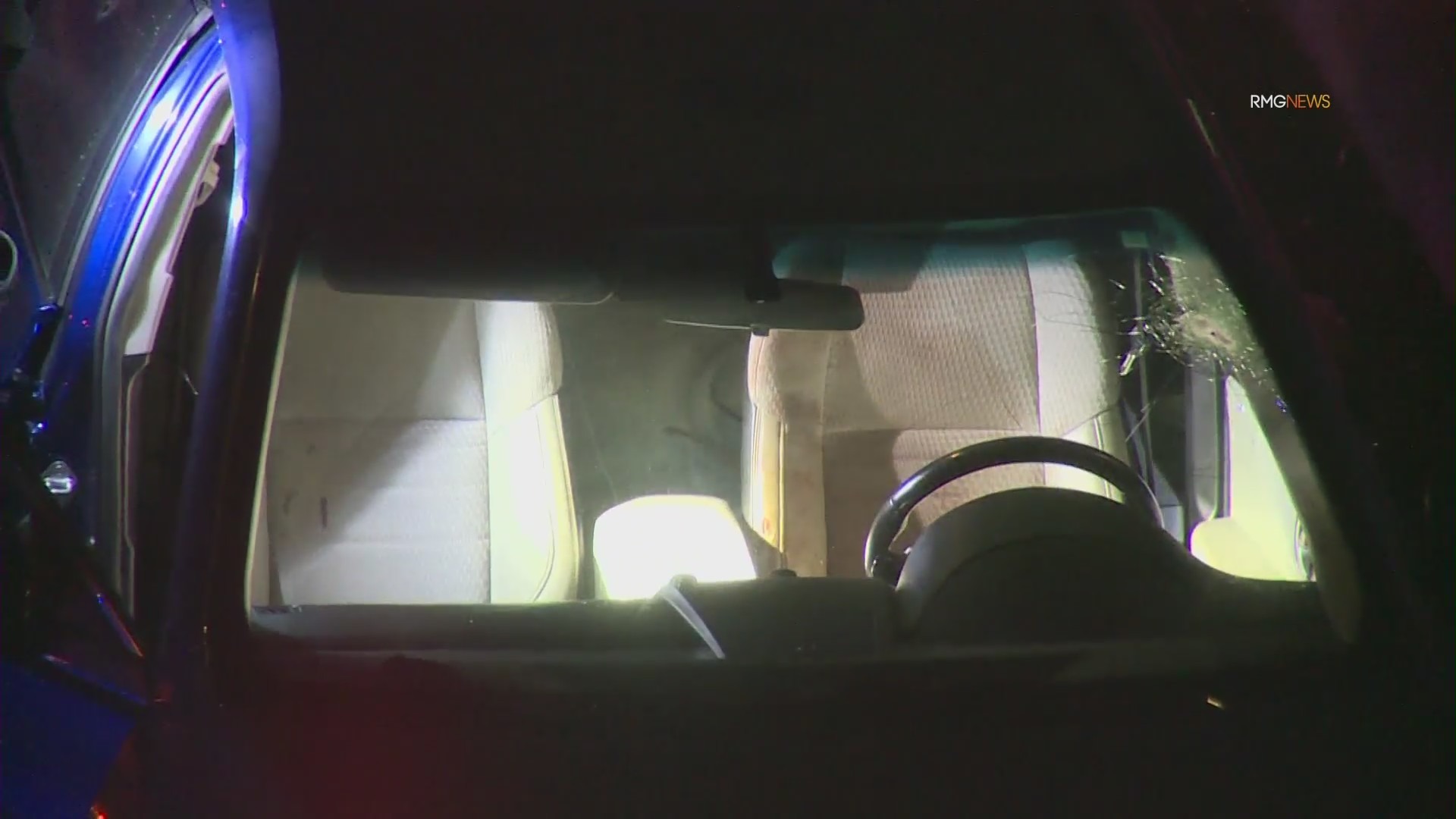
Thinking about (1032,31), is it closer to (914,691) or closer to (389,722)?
(914,691)

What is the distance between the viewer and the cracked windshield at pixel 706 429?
1.55 m

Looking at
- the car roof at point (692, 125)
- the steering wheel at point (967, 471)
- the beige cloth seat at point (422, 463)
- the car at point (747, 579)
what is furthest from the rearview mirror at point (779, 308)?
the beige cloth seat at point (422, 463)

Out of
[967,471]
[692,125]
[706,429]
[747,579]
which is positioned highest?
[692,125]

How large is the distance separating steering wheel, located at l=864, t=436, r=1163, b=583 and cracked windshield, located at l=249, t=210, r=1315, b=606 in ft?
0.21

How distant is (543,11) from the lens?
107 cm

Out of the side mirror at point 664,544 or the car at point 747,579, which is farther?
the side mirror at point 664,544

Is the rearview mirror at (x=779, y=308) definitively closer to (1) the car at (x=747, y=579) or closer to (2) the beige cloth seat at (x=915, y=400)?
(1) the car at (x=747, y=579)

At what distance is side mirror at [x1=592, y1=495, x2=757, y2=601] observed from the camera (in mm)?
1471

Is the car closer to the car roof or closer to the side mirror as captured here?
the car roof

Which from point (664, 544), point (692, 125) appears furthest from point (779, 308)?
point (664, 544)

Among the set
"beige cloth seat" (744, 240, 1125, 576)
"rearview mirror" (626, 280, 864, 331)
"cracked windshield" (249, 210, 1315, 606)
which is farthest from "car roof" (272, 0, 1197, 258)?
"beige cloth seat" (744, 240, 1125, 576)

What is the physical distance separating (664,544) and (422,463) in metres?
0.82

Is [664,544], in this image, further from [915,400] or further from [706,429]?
[915,400]

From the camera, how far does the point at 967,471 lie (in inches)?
60.2
